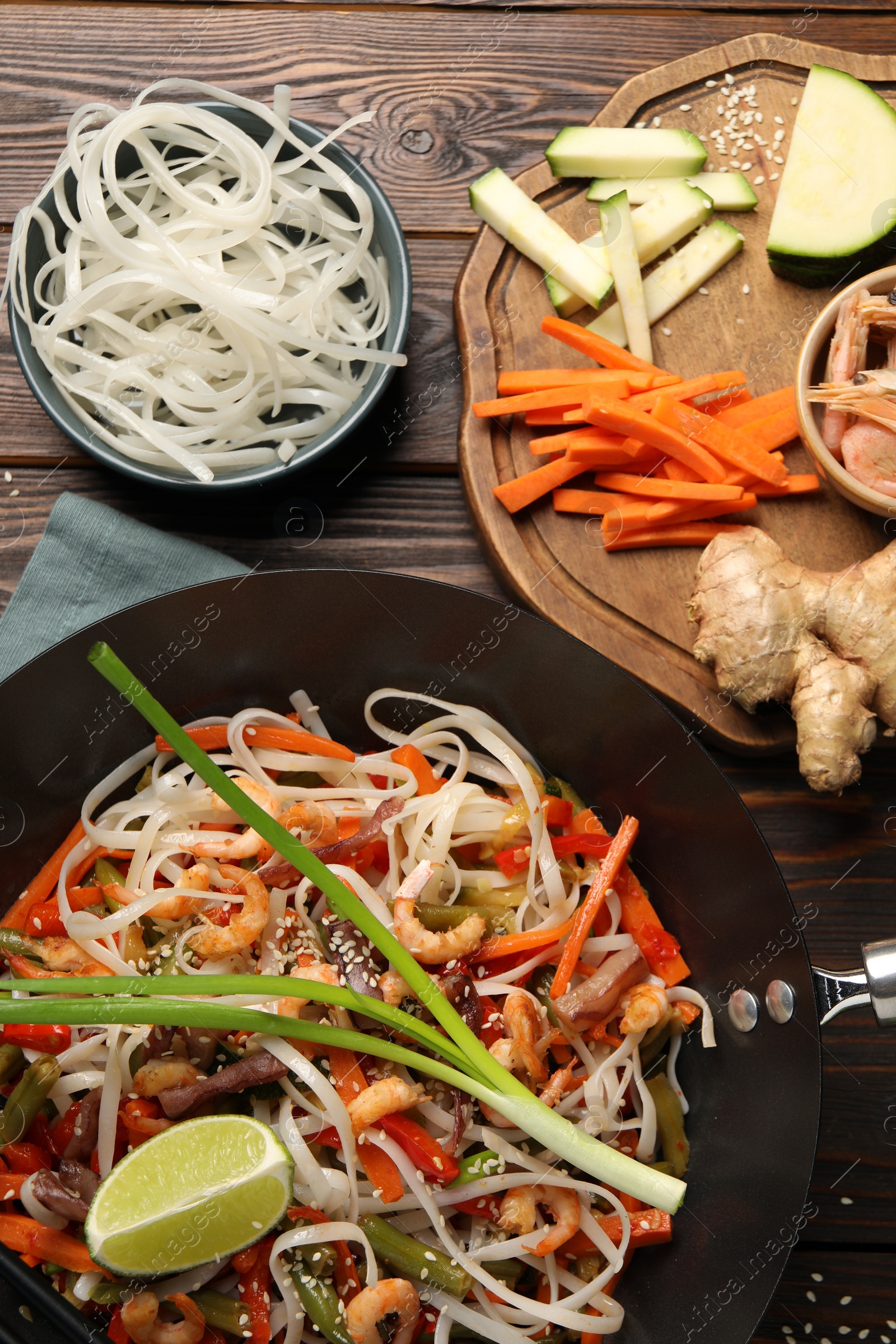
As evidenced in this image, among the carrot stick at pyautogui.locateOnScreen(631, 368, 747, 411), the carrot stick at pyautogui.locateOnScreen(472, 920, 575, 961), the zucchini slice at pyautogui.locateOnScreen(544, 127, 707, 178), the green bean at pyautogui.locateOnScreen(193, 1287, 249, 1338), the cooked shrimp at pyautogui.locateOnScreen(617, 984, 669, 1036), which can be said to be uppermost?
the zucchini slice at pyautogui.locateOnScreen(544, 127, 707, 178)

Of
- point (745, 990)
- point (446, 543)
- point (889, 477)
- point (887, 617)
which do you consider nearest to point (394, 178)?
point (446, 543)

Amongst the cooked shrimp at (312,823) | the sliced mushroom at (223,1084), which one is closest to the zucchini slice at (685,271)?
the cooked shrimp at (312,823)

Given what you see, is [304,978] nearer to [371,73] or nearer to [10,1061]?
→ [10,1061]

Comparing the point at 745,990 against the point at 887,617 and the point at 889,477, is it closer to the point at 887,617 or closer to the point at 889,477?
the point at 887,617

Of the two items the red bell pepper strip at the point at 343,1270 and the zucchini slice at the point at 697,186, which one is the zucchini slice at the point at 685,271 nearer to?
the zucchini slice at the point at 697,186

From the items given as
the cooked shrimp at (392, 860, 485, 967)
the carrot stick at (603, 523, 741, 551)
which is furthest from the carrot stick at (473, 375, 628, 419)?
the cooked shrimp at (392, 860, 485, 967)

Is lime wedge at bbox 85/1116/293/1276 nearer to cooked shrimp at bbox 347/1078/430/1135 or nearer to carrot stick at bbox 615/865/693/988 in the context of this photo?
cooked shrimp at bbox 347/1078/430/1135

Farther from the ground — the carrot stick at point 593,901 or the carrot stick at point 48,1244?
the carrot stick at point 593,901
